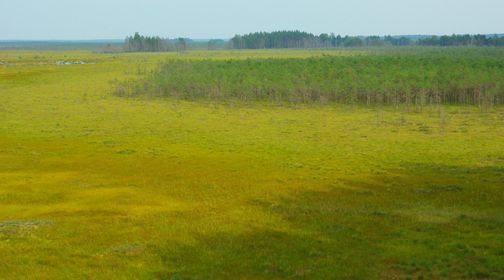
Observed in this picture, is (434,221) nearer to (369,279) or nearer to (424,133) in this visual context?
(369,279)

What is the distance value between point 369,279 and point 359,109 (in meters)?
47.8

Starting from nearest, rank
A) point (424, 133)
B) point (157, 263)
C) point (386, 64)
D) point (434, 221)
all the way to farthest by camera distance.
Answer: point (157, 263)
point (434, 221)
point (424, 133)
point (386, 64)

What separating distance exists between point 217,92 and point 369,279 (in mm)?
60030

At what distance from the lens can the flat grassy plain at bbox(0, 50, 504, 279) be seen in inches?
727

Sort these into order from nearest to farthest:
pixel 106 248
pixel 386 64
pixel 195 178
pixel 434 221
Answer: pixel 106 248, pixel 434 221, pixel 195 178, pixel 386 64

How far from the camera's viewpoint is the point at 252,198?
2716cm

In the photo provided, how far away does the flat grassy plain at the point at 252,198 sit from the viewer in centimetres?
1847

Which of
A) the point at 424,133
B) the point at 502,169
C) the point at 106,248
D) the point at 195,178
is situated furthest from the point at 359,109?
the point at 106,248

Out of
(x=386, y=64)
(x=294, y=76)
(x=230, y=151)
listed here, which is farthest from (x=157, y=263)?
(x=386, y=64)

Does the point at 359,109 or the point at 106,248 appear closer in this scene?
the point at 106,248

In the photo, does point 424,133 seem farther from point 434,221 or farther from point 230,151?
point 434,221

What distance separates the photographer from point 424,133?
46.2m

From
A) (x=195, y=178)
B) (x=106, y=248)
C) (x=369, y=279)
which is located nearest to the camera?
(x=369, y=279)

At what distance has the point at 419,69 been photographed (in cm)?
8144
